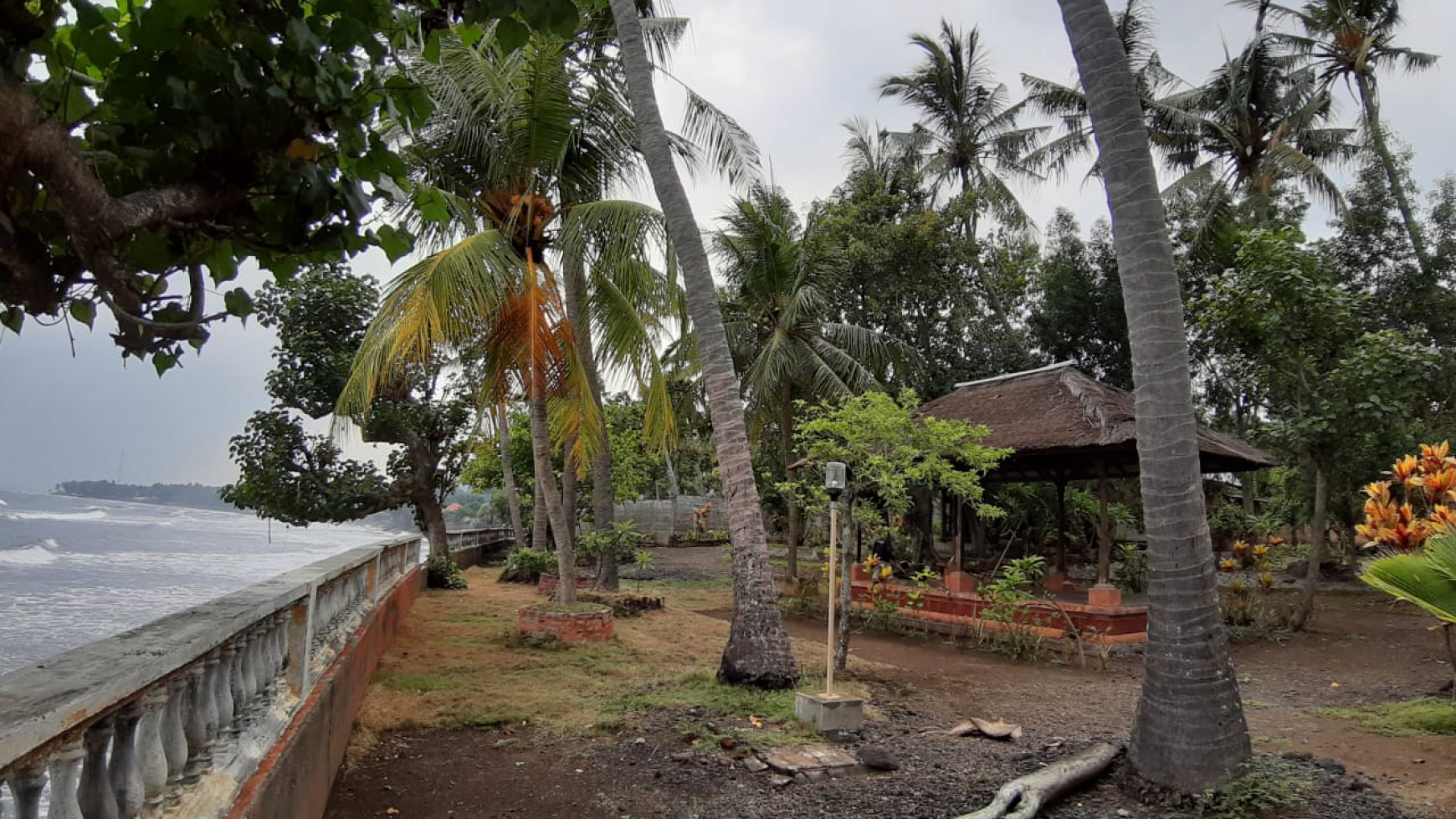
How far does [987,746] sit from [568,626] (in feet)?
15.7

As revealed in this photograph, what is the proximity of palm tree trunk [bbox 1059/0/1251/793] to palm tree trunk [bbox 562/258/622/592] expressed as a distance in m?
6.22

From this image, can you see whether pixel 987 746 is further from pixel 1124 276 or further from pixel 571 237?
pixel 571 237

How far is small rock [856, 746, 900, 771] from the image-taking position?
531 centimetres

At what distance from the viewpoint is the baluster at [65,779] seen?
160 cm

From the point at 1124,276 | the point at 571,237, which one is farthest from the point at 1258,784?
the point at 571,237

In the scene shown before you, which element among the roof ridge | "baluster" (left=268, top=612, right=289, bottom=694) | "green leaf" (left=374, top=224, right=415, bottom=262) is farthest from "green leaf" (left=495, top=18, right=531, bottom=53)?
the roof ridge

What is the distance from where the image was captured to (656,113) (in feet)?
25.7

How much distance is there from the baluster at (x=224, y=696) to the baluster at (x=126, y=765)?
68 cm

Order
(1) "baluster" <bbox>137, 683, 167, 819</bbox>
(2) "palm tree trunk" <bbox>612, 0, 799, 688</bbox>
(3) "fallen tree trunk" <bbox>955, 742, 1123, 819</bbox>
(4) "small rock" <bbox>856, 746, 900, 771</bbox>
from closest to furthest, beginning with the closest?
(1) "baluster" <bbox>137, 683, 167, 819</bbox> < (3) "fallen tree trunk" <bbox>955, 742, 1123, 819</bbox> < (4) "small rock" <bbox>856, 746, 900, 771</bbox> < (2) "palm tree trunk" <bbox>612, 0, 799, 688</bbox>

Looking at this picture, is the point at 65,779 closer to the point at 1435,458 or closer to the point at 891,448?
the point at 891,448

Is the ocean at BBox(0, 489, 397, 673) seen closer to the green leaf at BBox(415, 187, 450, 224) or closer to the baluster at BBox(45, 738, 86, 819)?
the baluster at BBox(45, 738, 86, 819)

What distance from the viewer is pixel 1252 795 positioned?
4441mm

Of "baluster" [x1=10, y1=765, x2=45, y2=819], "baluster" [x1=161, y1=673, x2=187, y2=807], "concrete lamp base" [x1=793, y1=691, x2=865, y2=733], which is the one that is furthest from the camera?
"concrete lamp base" [x1=793, y1=691, x2=865, y2=733]

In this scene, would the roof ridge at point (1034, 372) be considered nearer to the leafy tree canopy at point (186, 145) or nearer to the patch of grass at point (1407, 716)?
the patch of grass at point (1407, 716)
